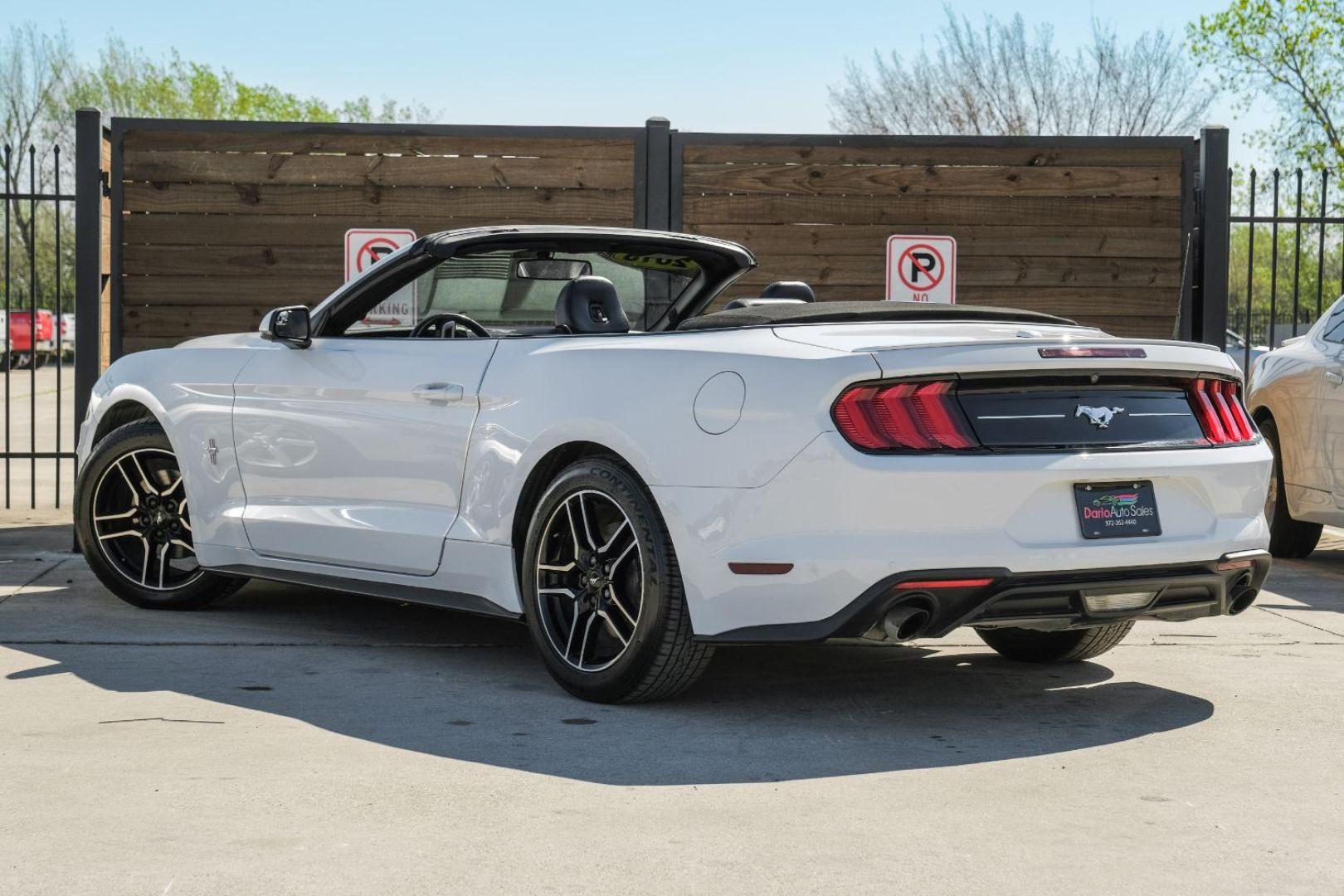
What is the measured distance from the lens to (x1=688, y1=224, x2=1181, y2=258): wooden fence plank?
10406mm

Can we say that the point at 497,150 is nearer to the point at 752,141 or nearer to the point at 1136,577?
the point at 752,141

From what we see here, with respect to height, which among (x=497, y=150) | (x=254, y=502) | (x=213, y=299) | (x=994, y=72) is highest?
(x=994, y=72)

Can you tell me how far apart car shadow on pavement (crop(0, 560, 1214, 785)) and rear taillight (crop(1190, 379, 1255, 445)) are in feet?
2.85

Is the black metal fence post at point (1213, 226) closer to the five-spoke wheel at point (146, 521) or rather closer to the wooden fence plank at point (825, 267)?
the wooden fence plank at point (825, 267)

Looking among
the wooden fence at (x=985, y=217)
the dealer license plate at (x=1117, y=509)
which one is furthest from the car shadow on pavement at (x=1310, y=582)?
the dealer license plate at (x=1117, y=509)

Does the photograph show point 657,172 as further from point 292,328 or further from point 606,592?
point 606,592

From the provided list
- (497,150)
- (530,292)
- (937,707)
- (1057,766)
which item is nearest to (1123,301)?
(497,150)

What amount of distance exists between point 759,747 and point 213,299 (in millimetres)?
6237

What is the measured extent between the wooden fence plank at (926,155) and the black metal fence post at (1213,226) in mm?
206

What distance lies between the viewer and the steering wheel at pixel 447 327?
6594mm

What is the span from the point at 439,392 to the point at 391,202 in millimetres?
4485

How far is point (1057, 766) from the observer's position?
15.5ft

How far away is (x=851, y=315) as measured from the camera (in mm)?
5492

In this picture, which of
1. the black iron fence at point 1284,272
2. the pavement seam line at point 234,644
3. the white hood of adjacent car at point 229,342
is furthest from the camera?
the black iron fence at point 1284,272
